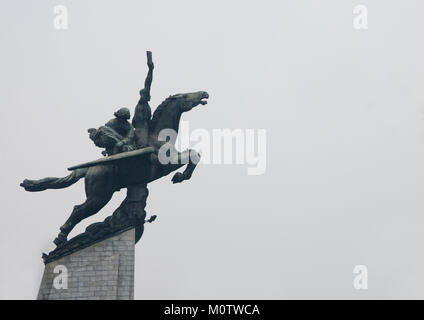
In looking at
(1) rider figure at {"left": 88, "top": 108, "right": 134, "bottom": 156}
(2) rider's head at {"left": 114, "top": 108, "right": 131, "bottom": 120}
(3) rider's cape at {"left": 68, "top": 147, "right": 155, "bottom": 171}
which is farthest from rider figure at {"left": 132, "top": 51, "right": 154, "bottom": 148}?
(3) rider's cape at {"left": 68, "top": 147, "right": 155, "bottom": 171}

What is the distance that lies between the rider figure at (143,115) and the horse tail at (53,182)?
2188mm

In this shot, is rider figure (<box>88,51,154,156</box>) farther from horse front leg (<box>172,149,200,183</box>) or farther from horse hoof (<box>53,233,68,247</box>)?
horse hoof (<box>53,233,68,247</box>)

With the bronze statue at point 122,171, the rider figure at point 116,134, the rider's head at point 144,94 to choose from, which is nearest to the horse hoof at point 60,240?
the bronze statue at point 122,171

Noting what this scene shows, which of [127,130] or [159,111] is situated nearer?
A: [127,130]

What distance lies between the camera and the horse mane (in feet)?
92.8

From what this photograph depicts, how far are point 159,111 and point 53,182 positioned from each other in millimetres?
4452

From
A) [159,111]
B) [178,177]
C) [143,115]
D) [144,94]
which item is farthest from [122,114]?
[178,177]

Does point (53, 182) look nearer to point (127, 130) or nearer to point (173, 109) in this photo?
point (127, 130)

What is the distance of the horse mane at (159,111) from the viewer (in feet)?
92.8

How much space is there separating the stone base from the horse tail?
249cm

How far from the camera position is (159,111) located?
28.4m
